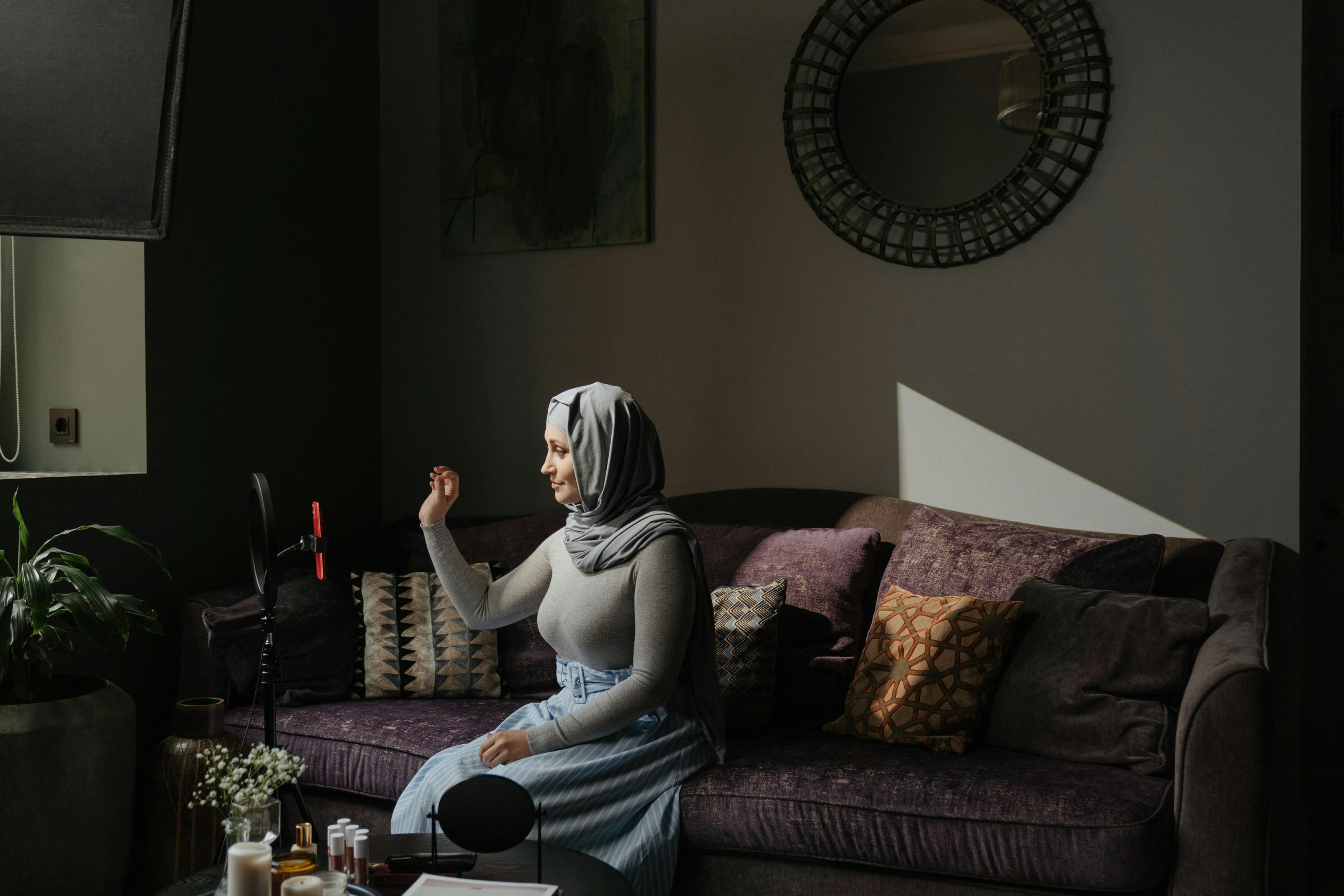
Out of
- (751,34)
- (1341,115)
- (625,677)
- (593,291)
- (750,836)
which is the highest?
(751,34)

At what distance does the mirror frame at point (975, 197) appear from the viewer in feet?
9.24

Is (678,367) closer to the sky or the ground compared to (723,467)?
closer to the sky

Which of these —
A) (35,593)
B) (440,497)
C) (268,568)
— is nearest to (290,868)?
(268,568)

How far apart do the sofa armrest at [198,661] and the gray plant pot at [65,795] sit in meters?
0.30

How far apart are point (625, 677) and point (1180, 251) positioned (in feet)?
5.93

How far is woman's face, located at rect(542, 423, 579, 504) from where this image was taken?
2.20 m

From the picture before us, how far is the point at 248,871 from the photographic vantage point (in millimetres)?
1382

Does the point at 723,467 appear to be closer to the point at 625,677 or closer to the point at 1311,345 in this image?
the point at 625,677

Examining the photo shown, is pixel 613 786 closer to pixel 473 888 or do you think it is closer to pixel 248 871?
pixel 473 888

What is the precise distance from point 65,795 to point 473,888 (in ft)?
3.96

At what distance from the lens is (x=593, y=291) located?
345 cm

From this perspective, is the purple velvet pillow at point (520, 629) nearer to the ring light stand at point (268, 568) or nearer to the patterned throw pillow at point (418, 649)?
the patterned throw pillow at point (418, 649)

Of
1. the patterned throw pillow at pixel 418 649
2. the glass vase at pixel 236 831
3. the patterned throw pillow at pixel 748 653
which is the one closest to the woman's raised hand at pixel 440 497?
the patterned throw pillow at pixel 418 649

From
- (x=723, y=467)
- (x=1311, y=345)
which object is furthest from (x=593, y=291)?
(x=1311, y=345)
